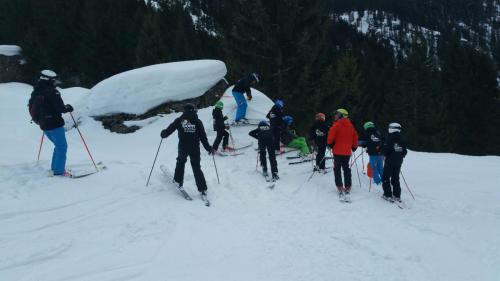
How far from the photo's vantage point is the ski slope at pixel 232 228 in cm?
547

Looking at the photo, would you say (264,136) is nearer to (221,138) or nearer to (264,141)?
(264,141)

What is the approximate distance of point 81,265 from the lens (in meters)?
5.29

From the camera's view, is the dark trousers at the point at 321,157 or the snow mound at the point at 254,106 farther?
the snow mound at the point at 254,106

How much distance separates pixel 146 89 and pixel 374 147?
929 cm

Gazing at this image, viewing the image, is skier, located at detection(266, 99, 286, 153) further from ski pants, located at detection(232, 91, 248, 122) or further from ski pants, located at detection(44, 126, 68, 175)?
ski pants, located at detection(44, 126, 68, 175)

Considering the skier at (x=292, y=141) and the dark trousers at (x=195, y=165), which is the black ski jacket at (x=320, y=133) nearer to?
the skier at (x=292, y=141)

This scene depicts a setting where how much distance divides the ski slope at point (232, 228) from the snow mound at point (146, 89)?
4359mm

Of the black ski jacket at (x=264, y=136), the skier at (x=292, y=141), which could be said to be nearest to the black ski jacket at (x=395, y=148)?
the black ski jacket at (x=264, y=136)

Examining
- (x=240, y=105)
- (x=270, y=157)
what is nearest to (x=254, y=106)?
(x=240, y=105)

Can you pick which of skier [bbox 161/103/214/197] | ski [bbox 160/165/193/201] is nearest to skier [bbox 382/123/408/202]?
skier [bbox 161/103/214/197]

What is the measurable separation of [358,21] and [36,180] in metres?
167

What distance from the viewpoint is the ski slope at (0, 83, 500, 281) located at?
5.47 metres

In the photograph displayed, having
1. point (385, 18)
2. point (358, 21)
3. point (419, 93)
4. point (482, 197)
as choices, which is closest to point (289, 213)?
point (482, 197)

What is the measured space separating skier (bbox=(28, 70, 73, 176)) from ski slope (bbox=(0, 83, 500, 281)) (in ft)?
1.54
